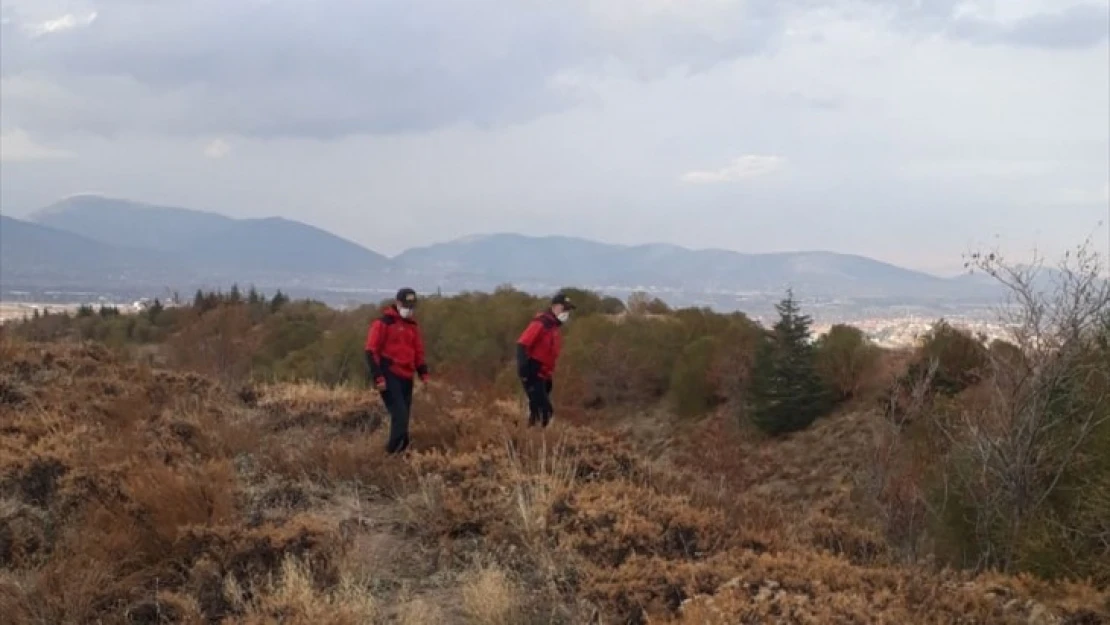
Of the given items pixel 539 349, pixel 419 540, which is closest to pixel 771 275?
pixel 539 349

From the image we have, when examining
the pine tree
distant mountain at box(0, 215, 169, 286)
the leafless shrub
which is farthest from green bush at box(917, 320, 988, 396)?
distant mountain at box(0, 215, 169, 286)

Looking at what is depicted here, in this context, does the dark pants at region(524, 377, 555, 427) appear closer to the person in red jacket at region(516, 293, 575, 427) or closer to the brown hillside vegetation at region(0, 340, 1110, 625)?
the person in red jacket at region(516, 293, 575, 427)

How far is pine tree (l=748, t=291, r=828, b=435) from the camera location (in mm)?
24203

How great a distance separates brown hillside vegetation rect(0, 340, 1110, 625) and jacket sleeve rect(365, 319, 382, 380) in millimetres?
660

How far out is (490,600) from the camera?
511 cm

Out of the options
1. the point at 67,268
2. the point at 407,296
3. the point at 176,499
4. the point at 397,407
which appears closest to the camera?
the point at 176,499

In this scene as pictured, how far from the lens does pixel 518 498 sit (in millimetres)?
6406

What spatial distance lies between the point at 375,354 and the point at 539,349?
7.58 ft

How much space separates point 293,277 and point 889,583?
166m

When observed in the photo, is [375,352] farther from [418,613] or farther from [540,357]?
[418,613]

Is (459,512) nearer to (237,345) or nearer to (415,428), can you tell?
(415,428)

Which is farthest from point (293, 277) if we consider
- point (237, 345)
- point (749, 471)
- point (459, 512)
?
point (459, 512)

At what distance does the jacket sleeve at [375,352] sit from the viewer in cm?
905

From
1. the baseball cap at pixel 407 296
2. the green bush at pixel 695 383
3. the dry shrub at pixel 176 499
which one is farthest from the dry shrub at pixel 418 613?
the green bush at pixel 695 383
